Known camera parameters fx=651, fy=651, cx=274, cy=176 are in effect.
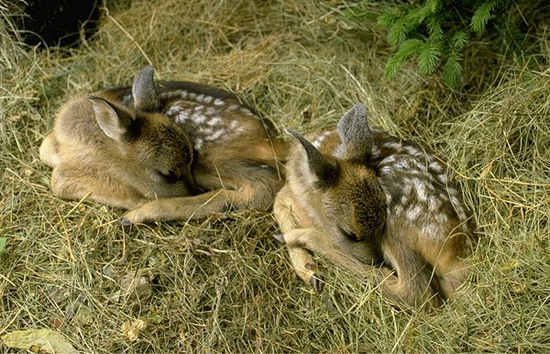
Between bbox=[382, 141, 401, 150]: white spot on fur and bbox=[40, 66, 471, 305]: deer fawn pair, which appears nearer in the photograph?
bbox=[40, 66, 471, 305]: deer fawn pair

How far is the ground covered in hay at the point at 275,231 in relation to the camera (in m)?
4.00

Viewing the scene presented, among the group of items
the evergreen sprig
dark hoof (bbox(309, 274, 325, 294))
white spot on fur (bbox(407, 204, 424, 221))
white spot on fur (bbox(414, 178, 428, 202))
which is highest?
the evergreen sprig

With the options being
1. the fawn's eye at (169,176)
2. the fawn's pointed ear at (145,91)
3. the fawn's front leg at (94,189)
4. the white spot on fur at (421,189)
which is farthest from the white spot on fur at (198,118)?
the white spot on fur at (421,189)

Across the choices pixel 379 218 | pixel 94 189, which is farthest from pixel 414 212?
pixel 94 189

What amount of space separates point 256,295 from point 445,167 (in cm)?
163

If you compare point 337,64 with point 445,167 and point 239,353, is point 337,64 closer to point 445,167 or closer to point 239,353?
point 445,167

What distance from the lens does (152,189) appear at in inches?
185

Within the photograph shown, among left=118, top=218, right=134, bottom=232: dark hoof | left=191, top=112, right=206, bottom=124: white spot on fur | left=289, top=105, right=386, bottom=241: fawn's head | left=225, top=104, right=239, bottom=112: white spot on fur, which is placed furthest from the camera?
left=225, top=104, right=239, bottom=112: white spot on fur

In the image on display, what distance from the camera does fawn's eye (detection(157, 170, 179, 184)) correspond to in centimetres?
454

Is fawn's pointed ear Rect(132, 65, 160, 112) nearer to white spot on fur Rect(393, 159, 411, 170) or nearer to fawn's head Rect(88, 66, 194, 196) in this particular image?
fawn's head Rect(88, 66, 194, 196)

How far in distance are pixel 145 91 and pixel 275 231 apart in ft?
4.46

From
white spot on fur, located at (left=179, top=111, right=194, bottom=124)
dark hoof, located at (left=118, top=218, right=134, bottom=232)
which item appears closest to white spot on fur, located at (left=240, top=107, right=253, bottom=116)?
white spot on fur, located at (left=179, top=111, right=194, bottom=124)

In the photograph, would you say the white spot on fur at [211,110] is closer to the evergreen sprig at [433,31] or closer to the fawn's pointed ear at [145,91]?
the fawn's pointed ear at [145,91]

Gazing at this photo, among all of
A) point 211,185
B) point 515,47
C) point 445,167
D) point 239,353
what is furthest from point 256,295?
point 515,47
